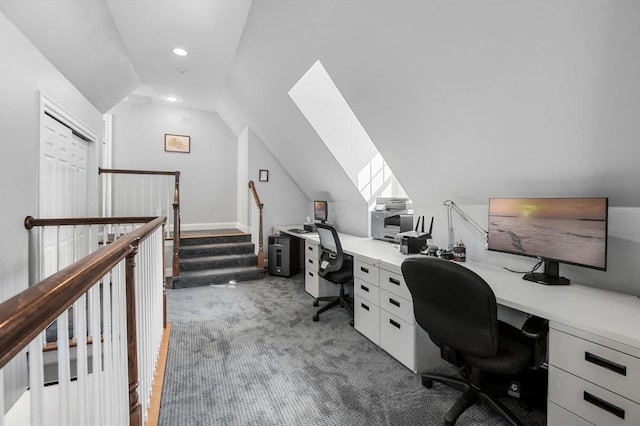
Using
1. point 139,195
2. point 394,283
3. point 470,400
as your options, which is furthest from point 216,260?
point 470,400

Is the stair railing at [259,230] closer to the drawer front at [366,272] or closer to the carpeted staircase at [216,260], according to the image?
the carpeted staircase at [216,260]

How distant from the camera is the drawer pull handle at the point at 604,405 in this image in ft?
3.96

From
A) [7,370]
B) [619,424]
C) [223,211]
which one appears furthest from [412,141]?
[223,211]

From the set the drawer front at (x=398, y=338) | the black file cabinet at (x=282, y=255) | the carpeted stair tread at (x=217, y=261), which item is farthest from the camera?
the black file cabinet at (x=282, y=255)

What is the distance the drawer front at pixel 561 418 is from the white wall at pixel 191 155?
5560 millimetres

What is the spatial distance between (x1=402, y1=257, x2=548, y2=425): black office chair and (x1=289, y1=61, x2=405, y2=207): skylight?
2250mm

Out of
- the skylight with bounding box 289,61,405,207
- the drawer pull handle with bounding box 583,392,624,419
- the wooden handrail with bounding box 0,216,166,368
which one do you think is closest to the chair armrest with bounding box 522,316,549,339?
the drawer pull handle with bounding box 583,392,624,419

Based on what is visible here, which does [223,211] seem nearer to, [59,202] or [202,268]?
[202,268]

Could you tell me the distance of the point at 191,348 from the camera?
2.53m

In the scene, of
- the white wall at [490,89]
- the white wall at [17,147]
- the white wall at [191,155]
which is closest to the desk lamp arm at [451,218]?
the white wall at [490,89]

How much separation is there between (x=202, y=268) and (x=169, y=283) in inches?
19.6

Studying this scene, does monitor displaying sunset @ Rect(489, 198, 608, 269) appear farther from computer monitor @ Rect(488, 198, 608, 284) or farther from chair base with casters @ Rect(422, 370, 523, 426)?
chair base with casters @ Rect(422, 370, 523, 426)

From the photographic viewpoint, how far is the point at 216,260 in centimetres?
463

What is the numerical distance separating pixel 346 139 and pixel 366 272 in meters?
1.84
